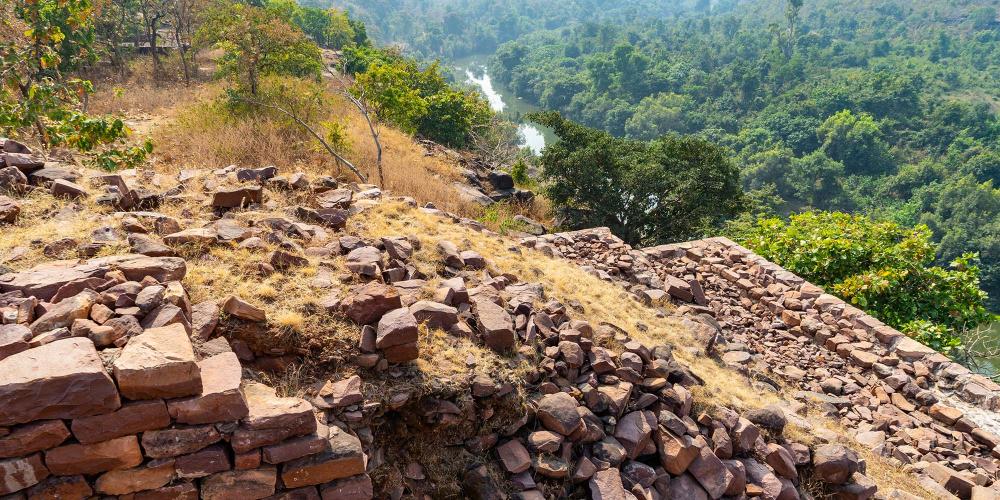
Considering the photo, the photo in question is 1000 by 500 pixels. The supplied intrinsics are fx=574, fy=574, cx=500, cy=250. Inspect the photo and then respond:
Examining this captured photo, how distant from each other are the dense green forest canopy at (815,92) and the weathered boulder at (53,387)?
26.2 metres

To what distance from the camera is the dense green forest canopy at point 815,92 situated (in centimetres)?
3912

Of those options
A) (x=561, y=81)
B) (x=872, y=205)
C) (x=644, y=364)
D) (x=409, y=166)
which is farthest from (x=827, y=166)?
(x=644, y=364)

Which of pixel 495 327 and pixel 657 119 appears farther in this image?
pixel 657 119

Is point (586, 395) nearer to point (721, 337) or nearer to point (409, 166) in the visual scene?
point (721, 337)

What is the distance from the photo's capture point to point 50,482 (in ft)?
8.98

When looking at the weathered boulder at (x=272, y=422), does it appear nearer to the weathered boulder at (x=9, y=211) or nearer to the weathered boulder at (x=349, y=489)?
the weathered boulder at (x=349, y=489)

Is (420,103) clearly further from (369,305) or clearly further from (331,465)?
(331,465)

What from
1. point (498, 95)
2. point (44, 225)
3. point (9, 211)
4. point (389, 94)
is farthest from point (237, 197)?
point (498, 95)

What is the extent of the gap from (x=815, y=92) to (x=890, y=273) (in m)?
55.2

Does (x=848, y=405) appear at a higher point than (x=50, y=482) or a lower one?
lower

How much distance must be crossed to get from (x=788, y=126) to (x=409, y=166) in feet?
155

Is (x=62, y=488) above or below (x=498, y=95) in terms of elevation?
above

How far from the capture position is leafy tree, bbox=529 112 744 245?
487 inches

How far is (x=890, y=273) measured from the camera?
8406 millimetres
